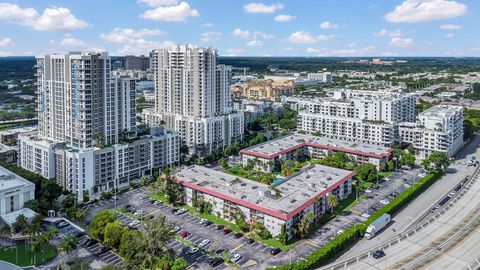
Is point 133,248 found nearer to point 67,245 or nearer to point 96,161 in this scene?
point 67,245

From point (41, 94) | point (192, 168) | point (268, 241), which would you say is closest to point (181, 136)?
point (192, 168)

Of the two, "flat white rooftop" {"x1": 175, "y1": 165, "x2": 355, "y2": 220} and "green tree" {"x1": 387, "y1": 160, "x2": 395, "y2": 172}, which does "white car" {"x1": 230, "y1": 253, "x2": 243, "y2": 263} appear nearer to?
"flat white rooftop" {"x1": 175, "y1": 165, "x2": 355, "y2": 220}

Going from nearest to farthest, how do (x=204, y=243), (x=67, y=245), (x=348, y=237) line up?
(x=67, y=245) < (x=348, y=237) < (x=204, y=243)

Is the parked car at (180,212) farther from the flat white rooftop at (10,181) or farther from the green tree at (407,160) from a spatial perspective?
the green tree at (407,160)

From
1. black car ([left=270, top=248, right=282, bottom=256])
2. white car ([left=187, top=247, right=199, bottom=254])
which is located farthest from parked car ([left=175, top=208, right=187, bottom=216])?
black car ([left=270, top=248, right=282, bottom=256])

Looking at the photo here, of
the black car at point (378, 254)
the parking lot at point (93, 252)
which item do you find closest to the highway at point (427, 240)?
the black car at point (378, 254)

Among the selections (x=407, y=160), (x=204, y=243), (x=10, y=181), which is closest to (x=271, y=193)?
(x=204, y=243)
